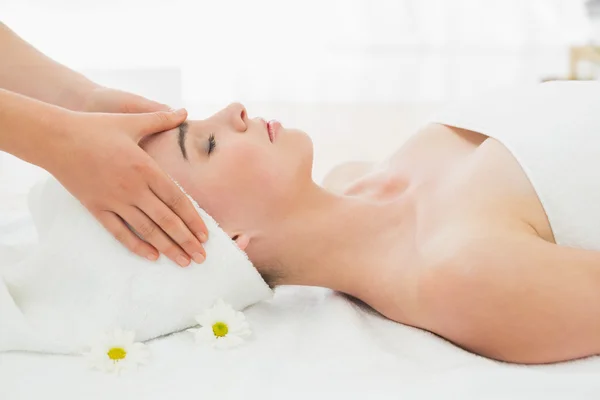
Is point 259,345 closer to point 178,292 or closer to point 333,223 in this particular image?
point 178,292

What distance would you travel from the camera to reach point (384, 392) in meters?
0.90

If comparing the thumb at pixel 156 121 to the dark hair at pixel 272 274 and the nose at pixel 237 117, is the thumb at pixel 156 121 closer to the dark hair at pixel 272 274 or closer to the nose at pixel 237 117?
the nose at pixel 237 117

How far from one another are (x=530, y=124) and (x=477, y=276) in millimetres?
380

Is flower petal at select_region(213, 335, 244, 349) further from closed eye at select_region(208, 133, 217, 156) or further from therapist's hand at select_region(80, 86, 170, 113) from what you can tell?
therapist's hand at select_region(80, 86, 170, 113)

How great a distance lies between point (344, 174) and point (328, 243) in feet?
1.75

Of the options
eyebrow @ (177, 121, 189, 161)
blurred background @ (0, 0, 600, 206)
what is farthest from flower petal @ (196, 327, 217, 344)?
blurred background @ (0, 0, 600, 206)

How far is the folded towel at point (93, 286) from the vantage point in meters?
1.06

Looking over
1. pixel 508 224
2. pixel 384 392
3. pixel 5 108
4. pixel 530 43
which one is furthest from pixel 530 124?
pixel 530 43

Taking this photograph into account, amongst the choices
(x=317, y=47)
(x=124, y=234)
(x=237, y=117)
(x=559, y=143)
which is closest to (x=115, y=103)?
(x=237, y=117)

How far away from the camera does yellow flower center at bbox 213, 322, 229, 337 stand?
1.08 meters

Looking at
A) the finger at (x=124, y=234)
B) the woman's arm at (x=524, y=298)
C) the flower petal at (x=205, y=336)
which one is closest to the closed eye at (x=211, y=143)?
the finger at (x=124, y=234)

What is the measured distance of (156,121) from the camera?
114 centimetres

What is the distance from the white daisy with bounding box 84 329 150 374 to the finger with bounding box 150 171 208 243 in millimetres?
195

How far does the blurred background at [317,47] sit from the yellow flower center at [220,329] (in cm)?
159
